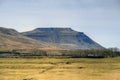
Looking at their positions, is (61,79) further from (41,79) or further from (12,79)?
(12,79)

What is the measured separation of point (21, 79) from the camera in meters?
76.9

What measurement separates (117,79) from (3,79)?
27.7 meters

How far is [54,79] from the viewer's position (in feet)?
256

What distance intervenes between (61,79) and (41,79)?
16.6 feet

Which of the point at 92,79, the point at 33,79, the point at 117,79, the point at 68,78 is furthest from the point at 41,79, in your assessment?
the point at 117,79

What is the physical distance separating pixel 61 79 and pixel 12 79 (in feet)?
39.5

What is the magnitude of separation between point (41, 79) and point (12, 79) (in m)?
7.18

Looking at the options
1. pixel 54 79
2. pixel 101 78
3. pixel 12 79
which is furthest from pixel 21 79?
pixel 101 78

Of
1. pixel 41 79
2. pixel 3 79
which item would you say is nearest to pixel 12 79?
pixel 3 79

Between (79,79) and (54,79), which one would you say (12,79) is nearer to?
(54,79)

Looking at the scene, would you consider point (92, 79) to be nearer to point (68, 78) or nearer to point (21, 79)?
point (68, 78)

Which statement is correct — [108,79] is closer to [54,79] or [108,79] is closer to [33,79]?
[54,79]

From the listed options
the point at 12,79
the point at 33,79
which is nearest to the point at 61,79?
the point at 33,79

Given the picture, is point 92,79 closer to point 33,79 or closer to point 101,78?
point 101,78
